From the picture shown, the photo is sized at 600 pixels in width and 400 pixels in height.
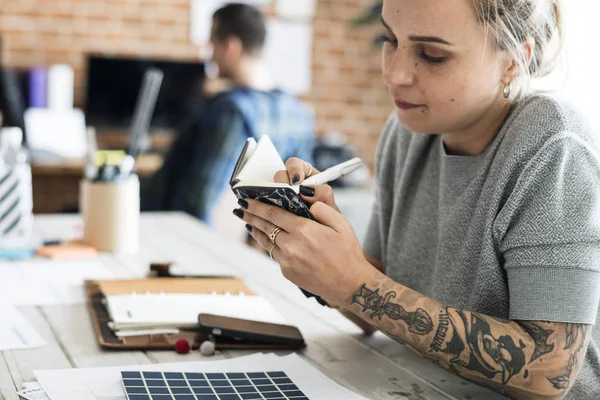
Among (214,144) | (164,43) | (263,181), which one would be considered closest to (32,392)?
(263,181)

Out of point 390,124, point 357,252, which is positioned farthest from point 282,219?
point 390,124

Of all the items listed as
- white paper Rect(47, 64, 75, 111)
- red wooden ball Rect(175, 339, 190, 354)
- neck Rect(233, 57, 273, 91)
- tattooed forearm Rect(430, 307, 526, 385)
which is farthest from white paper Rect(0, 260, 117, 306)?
white paper Rect(47, 64, 75, 111)

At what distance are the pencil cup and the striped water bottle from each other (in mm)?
133

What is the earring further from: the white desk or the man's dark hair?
the man's dark hair

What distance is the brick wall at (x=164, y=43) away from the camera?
4070 millimetres

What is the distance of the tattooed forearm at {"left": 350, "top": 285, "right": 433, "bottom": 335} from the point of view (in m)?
1.03

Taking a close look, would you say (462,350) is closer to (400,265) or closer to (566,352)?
(566,352)

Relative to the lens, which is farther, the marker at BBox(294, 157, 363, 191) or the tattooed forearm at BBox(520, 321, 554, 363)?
the marker at BBox(294, 157, 363, 191)

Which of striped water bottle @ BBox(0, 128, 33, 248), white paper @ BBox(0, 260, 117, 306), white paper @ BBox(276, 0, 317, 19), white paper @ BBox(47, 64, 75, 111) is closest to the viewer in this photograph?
white paper @ BBox(0, 260, 117, 306)

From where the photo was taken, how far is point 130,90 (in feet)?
13.6

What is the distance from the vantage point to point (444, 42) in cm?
110

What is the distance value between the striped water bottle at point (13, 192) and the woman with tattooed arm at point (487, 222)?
78 centimetres

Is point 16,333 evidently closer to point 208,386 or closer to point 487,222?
point 208,386

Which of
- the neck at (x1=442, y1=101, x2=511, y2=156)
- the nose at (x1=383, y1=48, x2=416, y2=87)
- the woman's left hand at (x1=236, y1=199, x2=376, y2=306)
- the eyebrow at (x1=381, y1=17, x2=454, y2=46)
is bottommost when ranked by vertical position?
the woman's left hand at (x1=236, y1=199, x2=376, y2=306)
